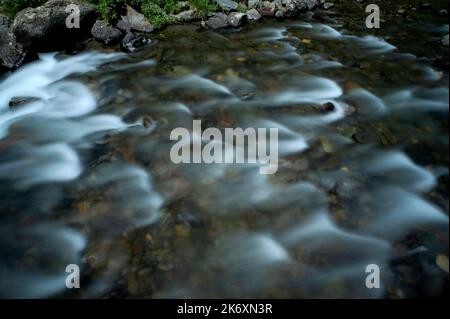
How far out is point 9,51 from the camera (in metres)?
8.97

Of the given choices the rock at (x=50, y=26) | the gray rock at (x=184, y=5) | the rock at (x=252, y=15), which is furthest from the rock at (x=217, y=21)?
the rock at (x=50, y=26)

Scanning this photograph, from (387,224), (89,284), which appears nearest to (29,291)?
(89,284)

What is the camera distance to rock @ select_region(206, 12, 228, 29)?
34.7 ft

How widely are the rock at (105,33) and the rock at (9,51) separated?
184 cm

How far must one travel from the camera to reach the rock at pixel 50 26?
29.7 ft

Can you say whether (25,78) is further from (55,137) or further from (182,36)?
(182,36)

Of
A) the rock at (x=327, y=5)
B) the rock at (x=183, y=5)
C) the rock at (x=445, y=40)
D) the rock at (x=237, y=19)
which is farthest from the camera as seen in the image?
the rock at (x=327, y=5)

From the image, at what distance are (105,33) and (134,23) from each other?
2.86 feet

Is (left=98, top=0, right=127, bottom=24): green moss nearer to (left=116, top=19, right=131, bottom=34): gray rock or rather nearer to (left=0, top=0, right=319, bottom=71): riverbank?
(left=0, top=0, right=319, bottom=71): riverbank

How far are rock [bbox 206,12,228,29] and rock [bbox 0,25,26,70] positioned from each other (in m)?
4.79

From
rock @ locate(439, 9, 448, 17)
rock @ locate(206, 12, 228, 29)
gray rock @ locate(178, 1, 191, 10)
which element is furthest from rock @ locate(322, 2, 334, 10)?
gray rock @ locate(178, 1, 191, 10)

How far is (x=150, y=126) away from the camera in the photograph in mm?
6328

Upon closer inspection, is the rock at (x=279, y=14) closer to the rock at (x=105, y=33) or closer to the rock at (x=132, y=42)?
the rock at (x=132, y=42)

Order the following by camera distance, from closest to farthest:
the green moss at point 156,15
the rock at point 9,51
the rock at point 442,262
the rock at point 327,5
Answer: the rock at point 442,262
the rock at point 9,51
the green moss at point 156,15
the rock at point 327,5
